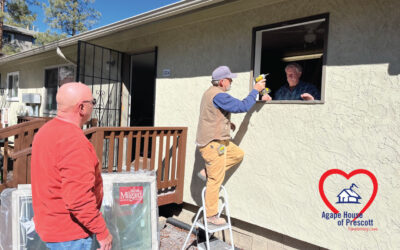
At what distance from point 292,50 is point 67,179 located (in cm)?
404

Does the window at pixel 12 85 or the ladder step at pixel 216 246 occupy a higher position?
the window at pixel 12 85

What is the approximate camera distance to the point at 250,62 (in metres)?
3.18

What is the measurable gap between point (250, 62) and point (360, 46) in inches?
45.1

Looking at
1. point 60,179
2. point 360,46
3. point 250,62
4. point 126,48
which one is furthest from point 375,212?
point 126,48

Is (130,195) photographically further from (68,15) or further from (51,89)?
(68,15)

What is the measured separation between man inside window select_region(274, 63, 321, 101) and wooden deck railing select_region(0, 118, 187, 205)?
57.3 inches

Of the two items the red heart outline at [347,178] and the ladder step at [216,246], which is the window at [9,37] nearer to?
the ladder step at [216,246]

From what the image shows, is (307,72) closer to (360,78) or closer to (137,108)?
(360,78)

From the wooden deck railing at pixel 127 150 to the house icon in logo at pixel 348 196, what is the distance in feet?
6.63

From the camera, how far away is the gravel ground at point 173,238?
330cm

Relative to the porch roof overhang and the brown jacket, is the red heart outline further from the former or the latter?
the porch roof overhang

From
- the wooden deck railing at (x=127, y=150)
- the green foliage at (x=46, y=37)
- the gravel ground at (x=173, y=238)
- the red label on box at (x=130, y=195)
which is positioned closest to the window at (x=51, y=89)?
the wooden deck railing at (x=127, y=150)

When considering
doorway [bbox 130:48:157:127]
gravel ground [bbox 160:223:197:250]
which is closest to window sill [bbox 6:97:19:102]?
doorway [bbox 130:48:157:127]

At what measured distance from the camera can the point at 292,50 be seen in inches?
172
